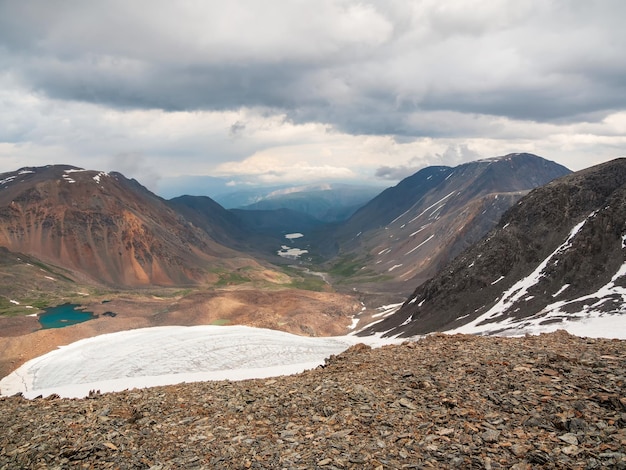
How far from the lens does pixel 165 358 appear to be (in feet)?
171

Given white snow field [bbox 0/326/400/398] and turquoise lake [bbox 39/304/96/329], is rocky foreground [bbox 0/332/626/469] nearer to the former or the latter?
white snow field [bbox 0/326/400/398]

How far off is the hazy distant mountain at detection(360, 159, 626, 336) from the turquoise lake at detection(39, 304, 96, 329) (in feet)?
257

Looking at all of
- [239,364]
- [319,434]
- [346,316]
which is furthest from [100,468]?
[346,316]

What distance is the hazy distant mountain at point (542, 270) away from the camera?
59062mm

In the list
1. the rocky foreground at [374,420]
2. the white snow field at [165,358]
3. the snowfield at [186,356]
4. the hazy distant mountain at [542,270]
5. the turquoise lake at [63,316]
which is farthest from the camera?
the turquoise lake at [63,316]

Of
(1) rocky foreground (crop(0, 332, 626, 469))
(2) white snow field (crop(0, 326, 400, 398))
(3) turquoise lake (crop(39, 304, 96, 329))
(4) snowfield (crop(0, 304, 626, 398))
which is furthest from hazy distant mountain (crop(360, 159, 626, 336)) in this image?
(3) turquoise lake (crop(39, 304, 96, 329))

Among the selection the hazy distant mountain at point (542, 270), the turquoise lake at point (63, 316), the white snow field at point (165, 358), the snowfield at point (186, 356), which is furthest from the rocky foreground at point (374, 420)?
the turquoise lake at point (63, 316)

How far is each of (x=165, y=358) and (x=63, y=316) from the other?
3299 inches

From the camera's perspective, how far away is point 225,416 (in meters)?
19.0

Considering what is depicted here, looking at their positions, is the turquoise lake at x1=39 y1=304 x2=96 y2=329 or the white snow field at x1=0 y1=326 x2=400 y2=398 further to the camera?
the turquoise lake at x1=39 y1=304 x2=96 y2=329

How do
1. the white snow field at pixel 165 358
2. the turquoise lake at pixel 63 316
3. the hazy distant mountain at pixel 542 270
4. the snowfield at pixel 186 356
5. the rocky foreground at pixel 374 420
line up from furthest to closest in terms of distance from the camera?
the turquoise lake at pixel 63 316 < the hazy distant mountain at pixel 542 270 < the white snow field at pixel 165 358 < the snowfield at pixel 186 356 < the rocky foreground at pixel 374 420

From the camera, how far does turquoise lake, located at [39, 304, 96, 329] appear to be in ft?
363

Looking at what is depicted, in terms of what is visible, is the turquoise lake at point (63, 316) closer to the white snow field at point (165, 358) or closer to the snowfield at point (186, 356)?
the snowfield at point (186, 356)

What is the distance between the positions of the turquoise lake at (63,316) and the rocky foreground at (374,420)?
100204mm
